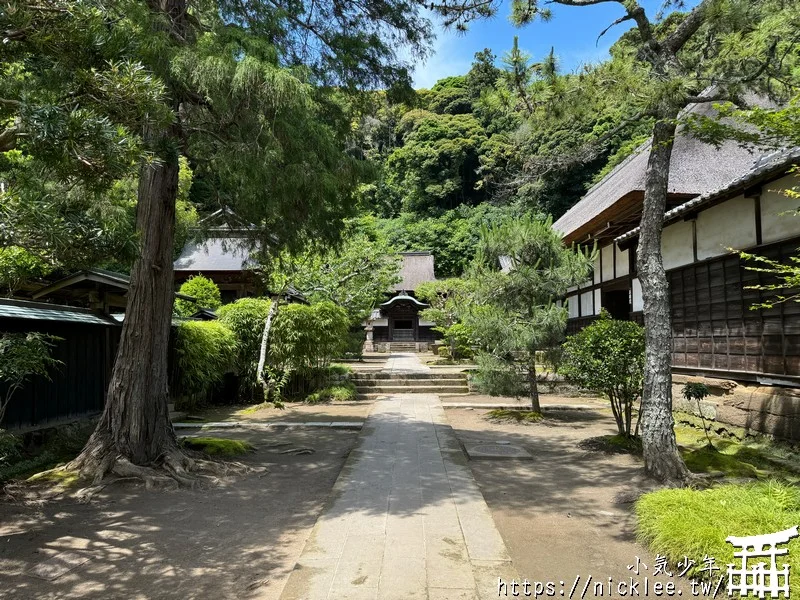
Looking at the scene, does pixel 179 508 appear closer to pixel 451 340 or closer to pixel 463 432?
pixel 463 432

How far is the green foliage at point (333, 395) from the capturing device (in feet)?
41.7

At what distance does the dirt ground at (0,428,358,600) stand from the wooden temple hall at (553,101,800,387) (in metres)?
5.13

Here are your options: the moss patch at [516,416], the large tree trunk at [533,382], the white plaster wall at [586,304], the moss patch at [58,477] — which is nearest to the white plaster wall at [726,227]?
the large tree trunk at [533,382]

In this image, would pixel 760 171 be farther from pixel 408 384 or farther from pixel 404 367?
pixel 404 367

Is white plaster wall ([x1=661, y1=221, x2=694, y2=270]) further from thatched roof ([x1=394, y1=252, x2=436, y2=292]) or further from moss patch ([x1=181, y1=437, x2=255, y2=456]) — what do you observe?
thatched roof ([x1=394, y1=252, x2=436, y2=292])

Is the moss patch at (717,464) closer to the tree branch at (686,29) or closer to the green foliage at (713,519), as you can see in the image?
the green foliage at (713,519)

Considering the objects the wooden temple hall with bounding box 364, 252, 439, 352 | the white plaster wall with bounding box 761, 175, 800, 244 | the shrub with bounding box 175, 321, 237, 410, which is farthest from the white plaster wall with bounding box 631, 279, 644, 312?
the wooden temple hall with bounding box 364, 252, 439, 352

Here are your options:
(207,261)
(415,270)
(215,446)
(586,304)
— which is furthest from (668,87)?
(415,270)

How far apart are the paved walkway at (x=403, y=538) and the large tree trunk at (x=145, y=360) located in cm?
233

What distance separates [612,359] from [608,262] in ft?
26.9

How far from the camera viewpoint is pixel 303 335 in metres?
12.4

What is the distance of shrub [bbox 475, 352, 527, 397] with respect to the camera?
31.8ft

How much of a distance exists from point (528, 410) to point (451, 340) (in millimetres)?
12438

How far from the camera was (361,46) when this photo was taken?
6.65 metres
